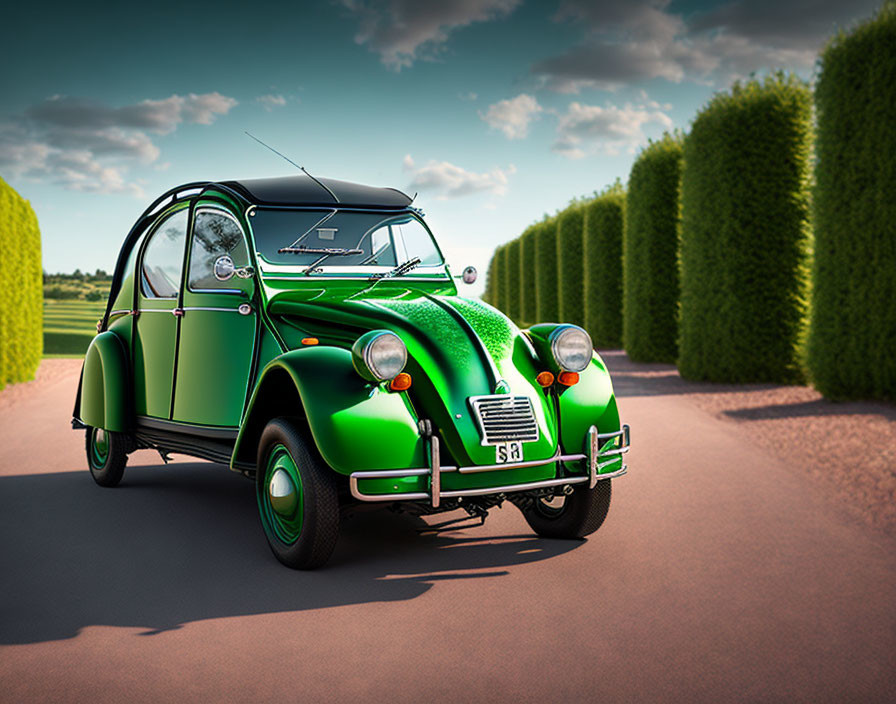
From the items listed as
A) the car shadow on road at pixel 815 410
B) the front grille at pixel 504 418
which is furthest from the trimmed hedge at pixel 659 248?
the front grille at pixel 504 418

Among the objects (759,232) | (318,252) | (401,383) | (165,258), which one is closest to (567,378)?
(401,383)

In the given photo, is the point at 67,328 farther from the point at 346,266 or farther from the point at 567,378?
the point at 567,378

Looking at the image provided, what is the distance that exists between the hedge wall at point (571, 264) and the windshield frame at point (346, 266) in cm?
1789

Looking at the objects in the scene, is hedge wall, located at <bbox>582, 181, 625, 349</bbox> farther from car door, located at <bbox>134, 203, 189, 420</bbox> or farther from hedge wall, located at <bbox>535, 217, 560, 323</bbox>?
car door, located at <bbox>134, 203, 189, 420</bbox>

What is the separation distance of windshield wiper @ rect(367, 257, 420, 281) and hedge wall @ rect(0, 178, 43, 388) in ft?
29.1

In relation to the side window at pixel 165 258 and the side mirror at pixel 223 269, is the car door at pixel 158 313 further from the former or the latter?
the side mirror at pixel 223 269

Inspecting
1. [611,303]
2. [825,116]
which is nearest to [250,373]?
[825,116]

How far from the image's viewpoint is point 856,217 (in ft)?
32.4

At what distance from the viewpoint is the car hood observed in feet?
13.2

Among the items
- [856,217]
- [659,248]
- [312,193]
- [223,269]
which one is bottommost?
[223,269]

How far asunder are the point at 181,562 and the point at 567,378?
7.64 feet

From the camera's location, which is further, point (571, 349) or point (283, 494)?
point (571, 349)

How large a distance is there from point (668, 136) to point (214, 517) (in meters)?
13.2

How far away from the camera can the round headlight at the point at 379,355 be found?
396cm
